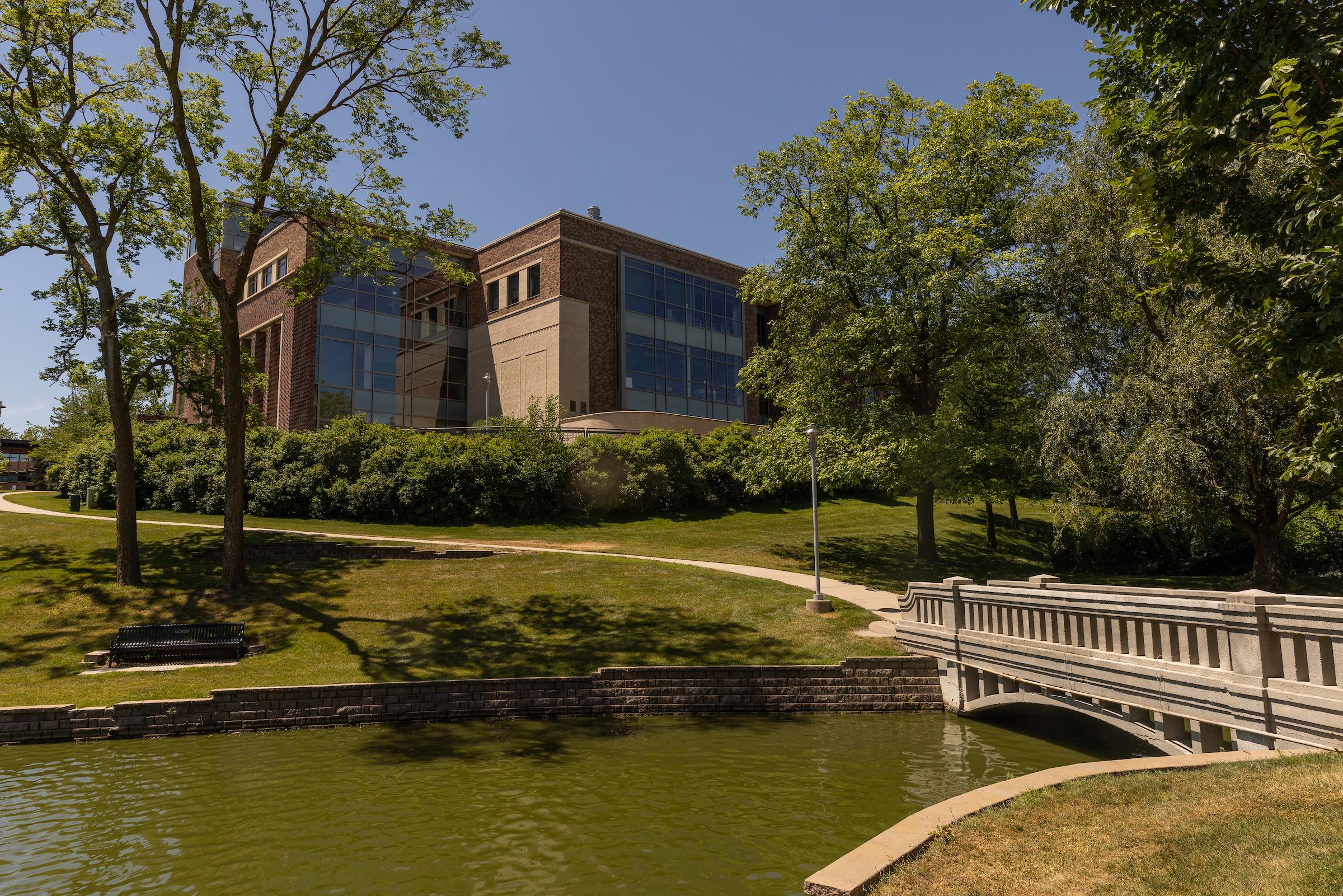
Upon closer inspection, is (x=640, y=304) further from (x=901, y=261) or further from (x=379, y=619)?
(x=379, y=619)

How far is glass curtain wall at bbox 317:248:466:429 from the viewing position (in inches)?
1667

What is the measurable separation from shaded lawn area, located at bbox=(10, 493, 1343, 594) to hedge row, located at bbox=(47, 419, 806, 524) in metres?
1.02

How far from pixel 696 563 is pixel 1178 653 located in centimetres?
1688

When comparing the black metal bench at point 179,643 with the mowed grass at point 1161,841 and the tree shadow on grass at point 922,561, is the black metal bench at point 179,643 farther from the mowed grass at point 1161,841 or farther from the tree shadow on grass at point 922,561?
the tree shadow on grass at point 922,561

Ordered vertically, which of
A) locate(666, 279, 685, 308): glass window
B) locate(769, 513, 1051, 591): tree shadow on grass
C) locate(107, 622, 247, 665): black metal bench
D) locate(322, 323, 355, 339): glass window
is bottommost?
locate(107, 622, 247, 665): black metal bench

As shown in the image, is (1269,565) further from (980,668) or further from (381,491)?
(381,491)

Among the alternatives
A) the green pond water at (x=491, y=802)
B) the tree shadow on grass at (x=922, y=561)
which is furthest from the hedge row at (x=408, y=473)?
the green pond water at (x=491, y=802)

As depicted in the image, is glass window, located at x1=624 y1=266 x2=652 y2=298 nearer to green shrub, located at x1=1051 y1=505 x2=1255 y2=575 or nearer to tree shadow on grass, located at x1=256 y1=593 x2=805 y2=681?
green shrub, located at x1=1051 y1=505 x2=1255 y2=575

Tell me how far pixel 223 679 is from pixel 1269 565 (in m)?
24.4

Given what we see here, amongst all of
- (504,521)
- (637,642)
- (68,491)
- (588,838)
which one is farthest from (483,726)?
(68,491)

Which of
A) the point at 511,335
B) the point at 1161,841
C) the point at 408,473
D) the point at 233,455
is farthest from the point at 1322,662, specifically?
the point at 511,335

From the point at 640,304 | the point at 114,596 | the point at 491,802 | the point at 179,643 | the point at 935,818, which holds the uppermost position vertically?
the point at 640,304

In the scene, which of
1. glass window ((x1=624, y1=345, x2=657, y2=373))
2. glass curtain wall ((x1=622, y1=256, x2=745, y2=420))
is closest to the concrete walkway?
glass curtain wall ((x1=622, y1=256, x2=745, y2=420))

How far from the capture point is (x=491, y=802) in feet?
30.0
